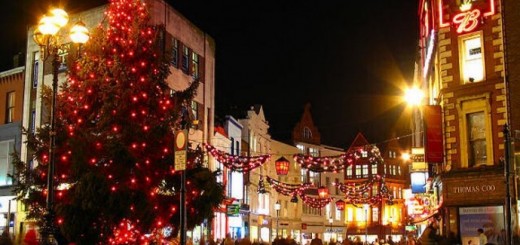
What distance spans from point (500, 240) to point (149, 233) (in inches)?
577

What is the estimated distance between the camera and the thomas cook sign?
2723 centimetres

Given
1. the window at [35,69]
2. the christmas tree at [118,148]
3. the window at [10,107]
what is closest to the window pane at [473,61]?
the christmas tree at [118,148]

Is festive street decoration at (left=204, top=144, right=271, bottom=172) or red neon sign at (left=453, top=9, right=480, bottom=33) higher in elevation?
red neon sign at (left=453, top=9, right=480, bottom=33)

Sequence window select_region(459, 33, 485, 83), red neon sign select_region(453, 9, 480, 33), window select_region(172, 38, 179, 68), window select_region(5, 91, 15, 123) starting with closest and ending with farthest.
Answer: red neon sign select_region(453, 9, 480, 33) < window select_region(459, 33, 485, 83) < window select_region(172, 38, 179, 68) < window select_region(5, 91, 15, 123)

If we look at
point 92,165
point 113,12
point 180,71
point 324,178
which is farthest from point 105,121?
point 324,178

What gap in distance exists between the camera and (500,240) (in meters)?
26.9

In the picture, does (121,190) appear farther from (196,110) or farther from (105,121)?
(196,110)

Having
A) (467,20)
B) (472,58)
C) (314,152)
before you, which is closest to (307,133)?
(314,152)

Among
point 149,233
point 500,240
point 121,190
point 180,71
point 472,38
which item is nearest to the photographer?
point 121,190

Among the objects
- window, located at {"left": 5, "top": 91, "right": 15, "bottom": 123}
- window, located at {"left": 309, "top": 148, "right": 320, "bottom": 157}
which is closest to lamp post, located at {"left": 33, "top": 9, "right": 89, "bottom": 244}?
window, located at {"left": 5, "top": 91, "right": 15, "bottom": 123}

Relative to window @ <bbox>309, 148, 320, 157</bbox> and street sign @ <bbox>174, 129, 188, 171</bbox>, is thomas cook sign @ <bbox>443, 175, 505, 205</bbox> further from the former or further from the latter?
window @ <bbox>309, 148, 320, 157</bbox>

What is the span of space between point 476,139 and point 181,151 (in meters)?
15.7

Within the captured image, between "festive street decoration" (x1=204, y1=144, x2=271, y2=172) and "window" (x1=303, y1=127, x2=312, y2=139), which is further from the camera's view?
"window" (x1=303, y1=127, x2=312, y2=139)

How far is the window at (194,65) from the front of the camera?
42969 mm
